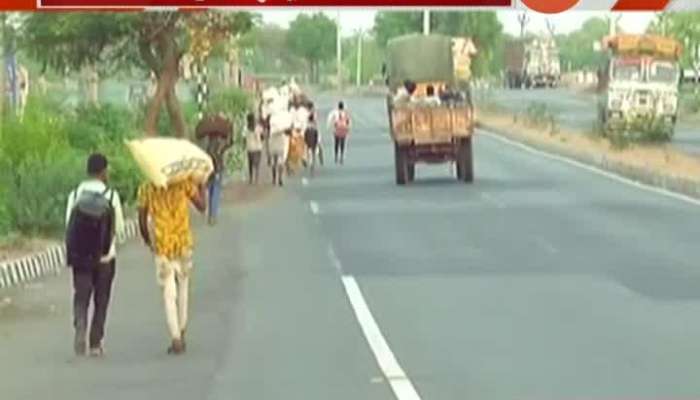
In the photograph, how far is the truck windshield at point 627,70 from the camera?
53656 mm

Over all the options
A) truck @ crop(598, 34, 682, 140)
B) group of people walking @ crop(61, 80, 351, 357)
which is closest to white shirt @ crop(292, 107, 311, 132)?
truck @ crop(598, 34, 682, 140)

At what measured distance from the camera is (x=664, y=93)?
53.8m

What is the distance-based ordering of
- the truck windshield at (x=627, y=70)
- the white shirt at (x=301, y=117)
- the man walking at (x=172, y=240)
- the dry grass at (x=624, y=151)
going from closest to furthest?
1. the man walking at (x=172, y=240)
2. the dry grass at (x=624, y=151)
3. the white shirt at (x=301, y=117)
4. the truck windshield at (x=627, y=70)

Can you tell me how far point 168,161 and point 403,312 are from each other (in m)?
3.42

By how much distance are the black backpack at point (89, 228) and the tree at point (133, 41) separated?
64.0ft

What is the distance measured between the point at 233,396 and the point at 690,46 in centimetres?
7310

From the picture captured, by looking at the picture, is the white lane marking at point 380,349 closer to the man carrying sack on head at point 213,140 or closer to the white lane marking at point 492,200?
the man carrying sack on head at point 213,140

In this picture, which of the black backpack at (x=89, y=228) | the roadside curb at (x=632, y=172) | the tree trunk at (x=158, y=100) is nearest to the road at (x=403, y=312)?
the black backpack at (x=89, y=228)

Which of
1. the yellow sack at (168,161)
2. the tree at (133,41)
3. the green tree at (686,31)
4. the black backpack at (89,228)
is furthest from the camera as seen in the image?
the green tree at (686,31)

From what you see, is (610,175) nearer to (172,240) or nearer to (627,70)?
(627,70)

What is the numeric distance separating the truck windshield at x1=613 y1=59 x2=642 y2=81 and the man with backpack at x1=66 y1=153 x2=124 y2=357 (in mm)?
40317

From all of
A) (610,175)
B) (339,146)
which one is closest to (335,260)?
(610,175)

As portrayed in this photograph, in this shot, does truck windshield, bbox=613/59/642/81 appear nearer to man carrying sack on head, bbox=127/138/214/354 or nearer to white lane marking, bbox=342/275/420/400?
white lane marking, bbox=342/275/420/400

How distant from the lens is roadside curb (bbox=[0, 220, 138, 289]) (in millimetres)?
19703
